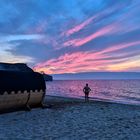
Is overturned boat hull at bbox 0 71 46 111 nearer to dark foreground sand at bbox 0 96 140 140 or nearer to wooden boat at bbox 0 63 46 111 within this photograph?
wooden boat at bbox 0 63 46 111

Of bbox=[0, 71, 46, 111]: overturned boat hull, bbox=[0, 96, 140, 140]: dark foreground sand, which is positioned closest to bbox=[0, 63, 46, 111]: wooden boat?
bbox=[0, 71, 46, 111]: overturned boat hull

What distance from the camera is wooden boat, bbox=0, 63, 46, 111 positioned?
21234 mm

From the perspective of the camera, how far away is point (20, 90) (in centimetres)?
2255

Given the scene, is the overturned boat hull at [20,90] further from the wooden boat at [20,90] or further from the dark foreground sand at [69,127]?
the dark foreground sand at [69,127]

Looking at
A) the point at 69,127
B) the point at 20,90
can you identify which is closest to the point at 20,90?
the point at 20,90

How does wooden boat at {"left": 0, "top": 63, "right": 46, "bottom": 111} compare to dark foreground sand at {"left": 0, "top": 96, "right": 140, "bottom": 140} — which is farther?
wooden boat at {"left": 0, "top": 63, "right": 46, "bottom": 111}

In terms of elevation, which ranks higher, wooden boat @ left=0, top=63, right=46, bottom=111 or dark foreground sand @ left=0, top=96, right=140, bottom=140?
wooden boat @ left=0, top=63, right=46, bottom=111

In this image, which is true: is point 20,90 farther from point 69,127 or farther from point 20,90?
point 69,127

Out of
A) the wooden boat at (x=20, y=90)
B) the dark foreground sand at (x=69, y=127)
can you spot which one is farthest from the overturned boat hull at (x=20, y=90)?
the dark foreground sand at (x=69, y=127)

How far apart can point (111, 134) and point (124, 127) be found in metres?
1.71

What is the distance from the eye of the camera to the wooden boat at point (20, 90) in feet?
69.7

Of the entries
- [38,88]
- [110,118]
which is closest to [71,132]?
[110,118]

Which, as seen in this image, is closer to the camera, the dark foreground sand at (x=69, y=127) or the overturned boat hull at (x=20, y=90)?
the dark foreground sand at (x=69, y=127)

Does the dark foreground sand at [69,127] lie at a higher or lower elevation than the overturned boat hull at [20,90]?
lower
